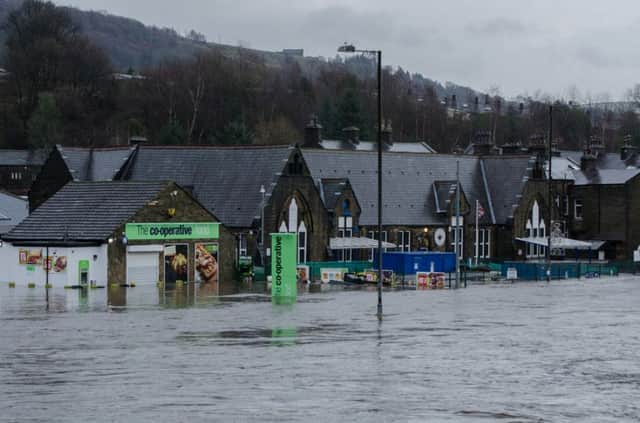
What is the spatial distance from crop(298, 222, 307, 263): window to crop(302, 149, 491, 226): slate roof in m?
5.94

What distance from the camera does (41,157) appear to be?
14000 cm

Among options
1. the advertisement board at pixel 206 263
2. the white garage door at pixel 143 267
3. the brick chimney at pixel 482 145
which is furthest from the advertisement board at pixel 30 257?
the brick chimney at pixel 482 145

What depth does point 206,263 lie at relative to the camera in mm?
67750

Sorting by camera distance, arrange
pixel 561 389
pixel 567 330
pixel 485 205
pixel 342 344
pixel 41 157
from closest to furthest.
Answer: pixel 561 389, pixel 342 344, pixel 567 330, pixel 485 205, pixel 41 157

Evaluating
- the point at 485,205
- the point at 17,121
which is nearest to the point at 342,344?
the point at 485,205

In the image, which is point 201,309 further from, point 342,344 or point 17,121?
point 17,121

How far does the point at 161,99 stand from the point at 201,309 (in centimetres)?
10723

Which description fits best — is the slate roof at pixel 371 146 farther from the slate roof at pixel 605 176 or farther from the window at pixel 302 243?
the window at pixel 302 243

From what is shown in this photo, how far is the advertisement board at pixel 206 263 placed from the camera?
221ft

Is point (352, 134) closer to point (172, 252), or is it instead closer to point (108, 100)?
point (108, 100)

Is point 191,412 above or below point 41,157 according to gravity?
below

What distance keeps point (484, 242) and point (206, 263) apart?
31527 mm

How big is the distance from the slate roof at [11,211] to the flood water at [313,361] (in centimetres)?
2368

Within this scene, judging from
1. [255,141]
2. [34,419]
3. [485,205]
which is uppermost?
[255,141]
